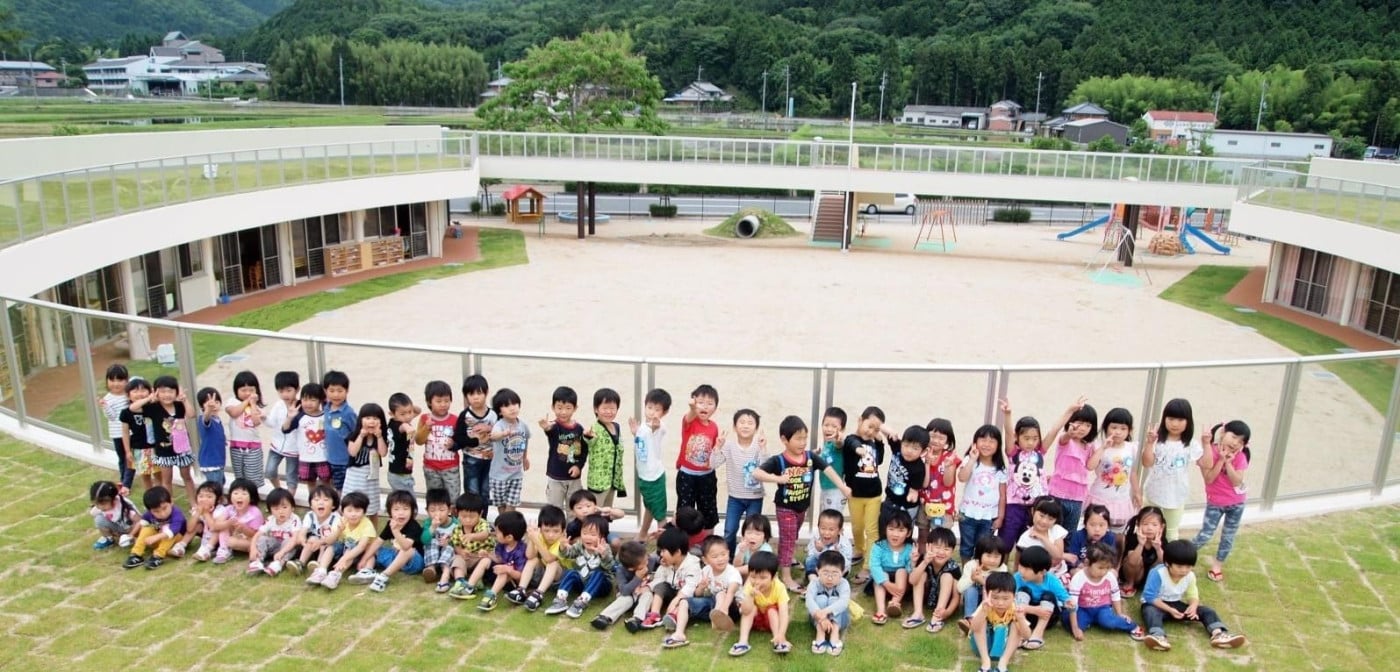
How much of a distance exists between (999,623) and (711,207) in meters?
39.3

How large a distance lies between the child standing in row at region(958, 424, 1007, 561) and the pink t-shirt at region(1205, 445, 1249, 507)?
1686 millimetres

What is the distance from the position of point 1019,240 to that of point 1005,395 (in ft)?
97.9

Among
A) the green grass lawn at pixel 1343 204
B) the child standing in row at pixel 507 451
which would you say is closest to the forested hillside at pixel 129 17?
the green grass lawn at pixel 1343 204

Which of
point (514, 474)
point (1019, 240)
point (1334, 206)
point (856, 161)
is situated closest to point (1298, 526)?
point (514, 474)

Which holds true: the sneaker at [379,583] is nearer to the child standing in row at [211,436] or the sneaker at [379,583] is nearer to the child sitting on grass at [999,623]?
the child standing in row at [211,436]

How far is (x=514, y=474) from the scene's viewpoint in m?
7.76

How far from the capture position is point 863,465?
7.25 m

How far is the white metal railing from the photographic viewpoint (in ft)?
25.0

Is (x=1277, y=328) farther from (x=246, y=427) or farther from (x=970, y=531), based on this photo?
(x=246, y=427)

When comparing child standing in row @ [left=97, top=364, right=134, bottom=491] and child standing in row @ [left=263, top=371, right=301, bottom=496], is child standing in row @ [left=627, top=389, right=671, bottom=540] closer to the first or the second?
child standing in row @ [left=263, top=371, right=301, bottom=496]

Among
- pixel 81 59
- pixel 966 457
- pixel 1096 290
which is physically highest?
pixel 81 59

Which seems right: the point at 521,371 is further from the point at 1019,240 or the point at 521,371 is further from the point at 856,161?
the point at 1019,240

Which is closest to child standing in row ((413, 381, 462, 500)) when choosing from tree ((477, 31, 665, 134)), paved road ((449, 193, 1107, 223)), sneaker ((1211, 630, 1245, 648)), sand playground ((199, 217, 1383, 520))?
sand playground ((199, 217, 1383, 520))

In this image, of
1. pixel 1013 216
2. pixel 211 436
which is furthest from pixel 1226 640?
pixel 1013 216
